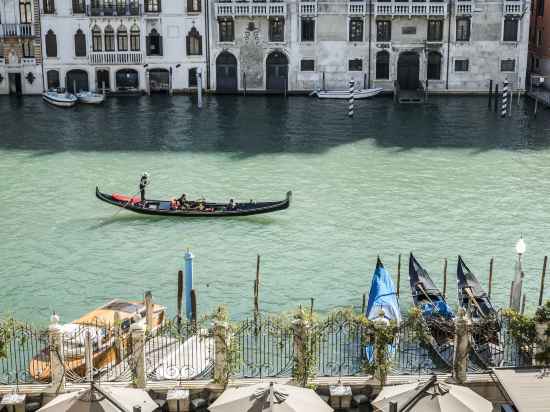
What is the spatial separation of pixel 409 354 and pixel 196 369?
4.08 m

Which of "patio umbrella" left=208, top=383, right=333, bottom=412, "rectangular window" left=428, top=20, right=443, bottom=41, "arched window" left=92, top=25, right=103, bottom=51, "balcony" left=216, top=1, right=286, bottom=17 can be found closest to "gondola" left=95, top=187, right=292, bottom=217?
"patio umbrella" left=208, top=383, right=333, bottom=412

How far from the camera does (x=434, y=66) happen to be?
159 feet

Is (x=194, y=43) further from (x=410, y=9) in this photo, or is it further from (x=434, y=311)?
(x=434, y=311)

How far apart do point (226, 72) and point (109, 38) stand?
6420mm

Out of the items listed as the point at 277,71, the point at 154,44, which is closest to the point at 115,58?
the point at 154,44

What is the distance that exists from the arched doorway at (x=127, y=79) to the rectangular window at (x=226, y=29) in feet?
16.6

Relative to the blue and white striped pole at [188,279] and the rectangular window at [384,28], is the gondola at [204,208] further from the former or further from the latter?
the rectangular window at [384,28]

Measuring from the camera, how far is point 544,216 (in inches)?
1041

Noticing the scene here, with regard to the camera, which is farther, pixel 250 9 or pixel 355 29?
pixel 355 29

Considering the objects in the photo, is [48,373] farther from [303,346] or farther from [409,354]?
[409,354]

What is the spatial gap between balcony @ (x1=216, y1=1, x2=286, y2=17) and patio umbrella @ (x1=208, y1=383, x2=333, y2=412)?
37.6 m

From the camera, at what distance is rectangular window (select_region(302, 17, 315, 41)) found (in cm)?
4830

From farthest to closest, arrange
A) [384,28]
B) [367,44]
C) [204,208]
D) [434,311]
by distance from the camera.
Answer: [367,44] < [384,28] < [204,208] < [434,311]

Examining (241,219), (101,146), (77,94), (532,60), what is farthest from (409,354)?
(532,60)
